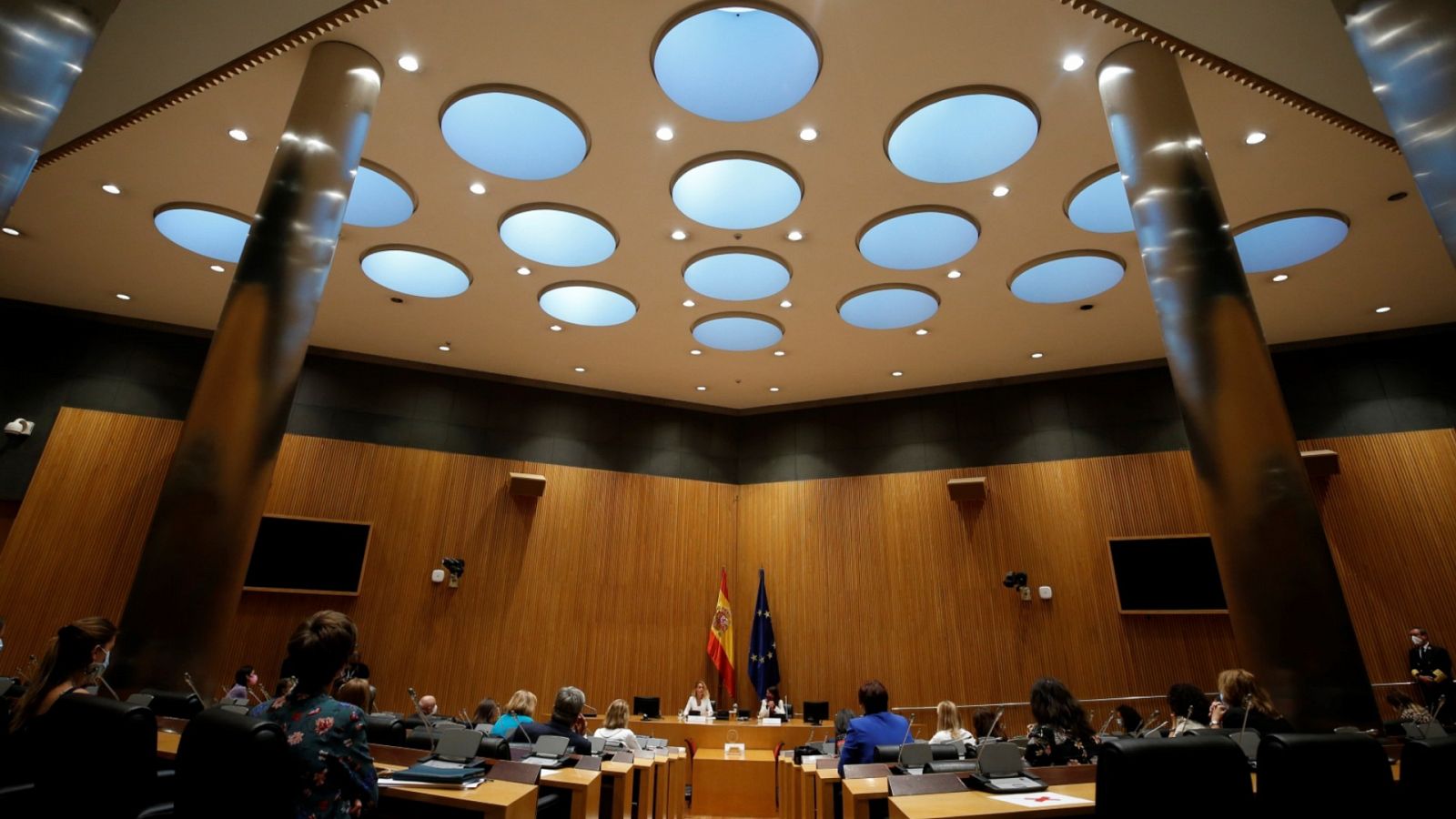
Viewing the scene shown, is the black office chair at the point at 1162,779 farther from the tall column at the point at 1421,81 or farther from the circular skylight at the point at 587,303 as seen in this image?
the circular skylight at the point at 587,303

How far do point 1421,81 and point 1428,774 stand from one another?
1.81 meters

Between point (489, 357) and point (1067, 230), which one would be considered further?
point (489, 357)

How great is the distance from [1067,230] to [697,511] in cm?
679

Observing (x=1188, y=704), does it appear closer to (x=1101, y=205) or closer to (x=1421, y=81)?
(x=1421, y=81)

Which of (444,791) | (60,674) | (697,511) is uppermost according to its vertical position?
(697,511)

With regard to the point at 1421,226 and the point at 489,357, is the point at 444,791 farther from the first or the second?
the point at 1421,226

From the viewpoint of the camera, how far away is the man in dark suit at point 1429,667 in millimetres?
6891

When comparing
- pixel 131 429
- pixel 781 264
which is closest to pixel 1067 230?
pixel 781 264

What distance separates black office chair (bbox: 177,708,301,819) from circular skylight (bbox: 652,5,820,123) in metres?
4.91

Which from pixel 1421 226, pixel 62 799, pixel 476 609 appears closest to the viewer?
pixel 62 799

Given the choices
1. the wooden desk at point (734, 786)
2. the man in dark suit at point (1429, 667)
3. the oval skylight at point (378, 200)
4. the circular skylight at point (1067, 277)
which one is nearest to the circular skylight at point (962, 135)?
the circular skylight at point (1067, 277)

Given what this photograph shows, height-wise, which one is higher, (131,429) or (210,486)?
(131,429)

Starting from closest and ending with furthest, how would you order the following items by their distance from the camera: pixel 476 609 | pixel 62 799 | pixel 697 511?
pixel 62 799 < pixel 476 609 < pixel 697 511

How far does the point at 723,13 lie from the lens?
4.96 meters
